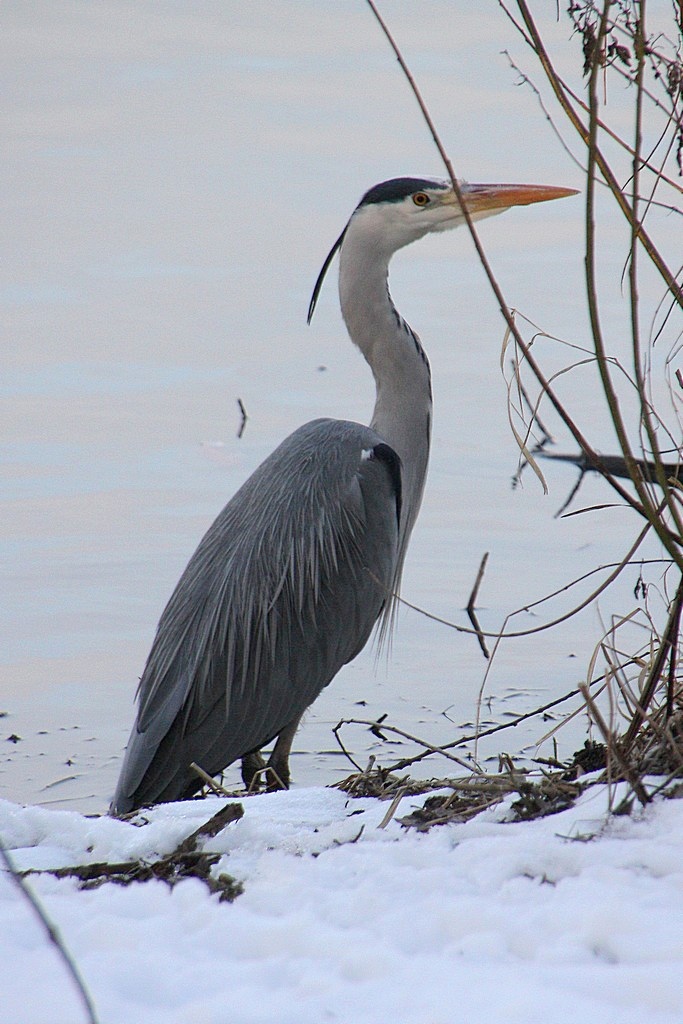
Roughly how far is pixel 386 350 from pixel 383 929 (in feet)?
9.45

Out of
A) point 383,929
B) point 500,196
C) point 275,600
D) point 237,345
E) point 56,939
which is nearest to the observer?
point 56,939

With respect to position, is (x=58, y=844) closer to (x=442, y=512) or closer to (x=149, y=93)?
(x=442, y=512)

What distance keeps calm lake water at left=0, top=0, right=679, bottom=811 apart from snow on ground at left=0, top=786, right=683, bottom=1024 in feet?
6.88

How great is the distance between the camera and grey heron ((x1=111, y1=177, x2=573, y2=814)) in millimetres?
4090

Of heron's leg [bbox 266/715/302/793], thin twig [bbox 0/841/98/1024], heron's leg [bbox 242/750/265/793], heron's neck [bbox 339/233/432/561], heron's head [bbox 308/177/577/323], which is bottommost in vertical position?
heron's leg [bbox 242/750/265/793]

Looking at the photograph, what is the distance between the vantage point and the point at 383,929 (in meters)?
2.03

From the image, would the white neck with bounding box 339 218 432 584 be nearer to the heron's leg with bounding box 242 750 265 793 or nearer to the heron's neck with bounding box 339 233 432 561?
the heron's neck with bounding box 339 233 432 561

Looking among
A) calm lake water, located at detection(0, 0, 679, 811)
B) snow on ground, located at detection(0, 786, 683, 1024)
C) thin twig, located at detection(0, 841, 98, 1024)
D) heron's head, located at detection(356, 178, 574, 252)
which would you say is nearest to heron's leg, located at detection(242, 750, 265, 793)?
calm lake water, located at detection(0, 0, 679, 811)

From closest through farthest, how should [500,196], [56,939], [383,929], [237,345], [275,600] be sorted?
[56,939], [383,929], [275,600], [500,196], [237,345]

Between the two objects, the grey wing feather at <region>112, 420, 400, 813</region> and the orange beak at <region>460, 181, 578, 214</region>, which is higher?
the orange beak at <region>460, 181, 578, 214</region>

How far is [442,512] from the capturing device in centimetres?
622

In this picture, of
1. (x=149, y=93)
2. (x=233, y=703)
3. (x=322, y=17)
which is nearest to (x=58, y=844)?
(x=233, y=703)

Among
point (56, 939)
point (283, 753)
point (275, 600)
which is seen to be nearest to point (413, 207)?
point (275, 600)

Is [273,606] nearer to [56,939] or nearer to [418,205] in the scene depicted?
[418,205]
